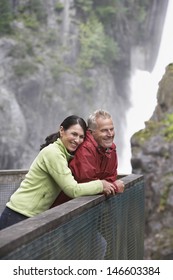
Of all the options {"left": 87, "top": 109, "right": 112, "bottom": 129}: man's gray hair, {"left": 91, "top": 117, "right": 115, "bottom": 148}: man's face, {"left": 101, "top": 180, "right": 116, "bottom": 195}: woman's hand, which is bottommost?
{"left": 101, "top": 180, "right": 116, "bottom": 195}: woman's hand

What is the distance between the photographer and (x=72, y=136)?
351cm

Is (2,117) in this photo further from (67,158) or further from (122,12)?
(67,158)

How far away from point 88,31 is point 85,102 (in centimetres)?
479

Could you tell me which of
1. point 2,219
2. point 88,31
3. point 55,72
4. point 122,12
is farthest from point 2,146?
point 2,219

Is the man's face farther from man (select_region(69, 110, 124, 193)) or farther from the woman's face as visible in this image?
the woman's face

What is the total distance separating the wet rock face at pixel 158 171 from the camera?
11508 millimetres

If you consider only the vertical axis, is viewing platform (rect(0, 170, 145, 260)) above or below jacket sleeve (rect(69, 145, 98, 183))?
below

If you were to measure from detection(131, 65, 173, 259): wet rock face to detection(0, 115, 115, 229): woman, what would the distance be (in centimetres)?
810

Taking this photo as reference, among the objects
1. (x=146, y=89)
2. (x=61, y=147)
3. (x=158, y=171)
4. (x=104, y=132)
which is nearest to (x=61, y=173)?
(x=61, y=147)

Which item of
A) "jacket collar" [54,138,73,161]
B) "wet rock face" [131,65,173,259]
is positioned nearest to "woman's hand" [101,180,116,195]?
"jacket collar" [54,138,73,161]

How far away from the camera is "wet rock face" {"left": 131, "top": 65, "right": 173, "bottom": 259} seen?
37.8 ft

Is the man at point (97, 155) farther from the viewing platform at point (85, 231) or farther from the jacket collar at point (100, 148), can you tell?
the viewing platform at point (85, 231)

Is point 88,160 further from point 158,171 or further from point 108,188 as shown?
point 158,171

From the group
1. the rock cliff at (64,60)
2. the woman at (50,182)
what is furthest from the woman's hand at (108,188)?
the rock cliff at (64,60)
